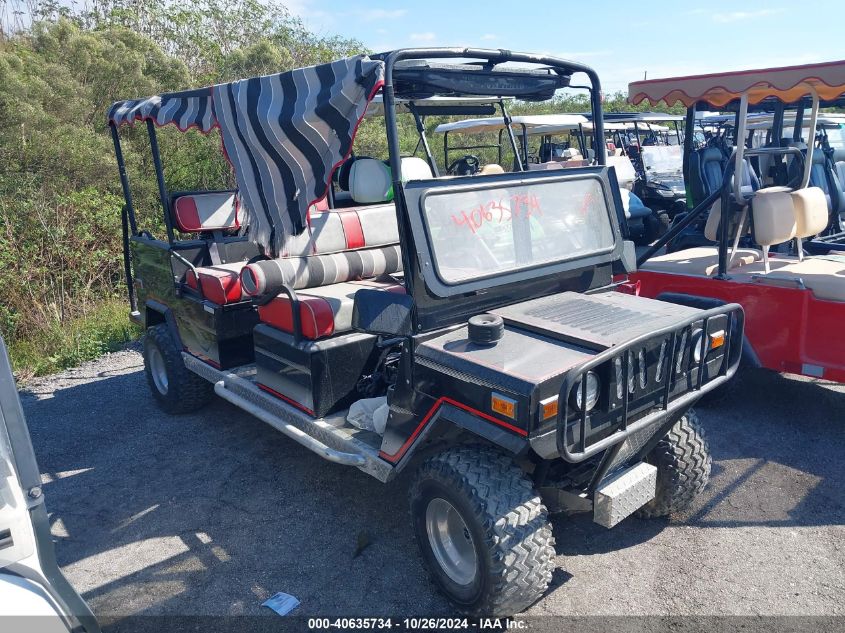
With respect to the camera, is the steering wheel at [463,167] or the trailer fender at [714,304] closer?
the trailer fender at [714,304]

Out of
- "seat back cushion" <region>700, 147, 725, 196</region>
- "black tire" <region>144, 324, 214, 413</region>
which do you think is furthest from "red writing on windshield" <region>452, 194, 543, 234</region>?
Answer: "seat back cushion" <region>700, 147, 725, 196</region>

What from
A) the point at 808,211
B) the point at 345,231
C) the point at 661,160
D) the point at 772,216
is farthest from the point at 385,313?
the point at 661,160

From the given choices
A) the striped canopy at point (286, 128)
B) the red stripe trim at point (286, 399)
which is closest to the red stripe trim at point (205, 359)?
the red stripe trim at point (286, 399)

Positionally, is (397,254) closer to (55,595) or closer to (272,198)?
(272,198)

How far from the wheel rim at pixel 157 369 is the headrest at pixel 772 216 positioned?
455 centimetres

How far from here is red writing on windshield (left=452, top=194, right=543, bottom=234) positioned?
3.07m

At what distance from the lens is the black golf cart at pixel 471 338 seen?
2572 millimetres

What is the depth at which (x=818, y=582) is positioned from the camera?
3.01 meters

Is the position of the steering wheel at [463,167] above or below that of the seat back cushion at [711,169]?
above

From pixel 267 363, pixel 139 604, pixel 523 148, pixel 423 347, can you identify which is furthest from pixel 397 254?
pixel 523 148

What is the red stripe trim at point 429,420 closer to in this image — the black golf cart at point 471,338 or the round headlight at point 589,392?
the black golf cart at point 471,338

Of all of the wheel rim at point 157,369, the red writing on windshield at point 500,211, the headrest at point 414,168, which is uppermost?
the headrest at point 414,168

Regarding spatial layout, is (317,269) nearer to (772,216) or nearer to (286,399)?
(286,399)

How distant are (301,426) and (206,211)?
8.11 ft
